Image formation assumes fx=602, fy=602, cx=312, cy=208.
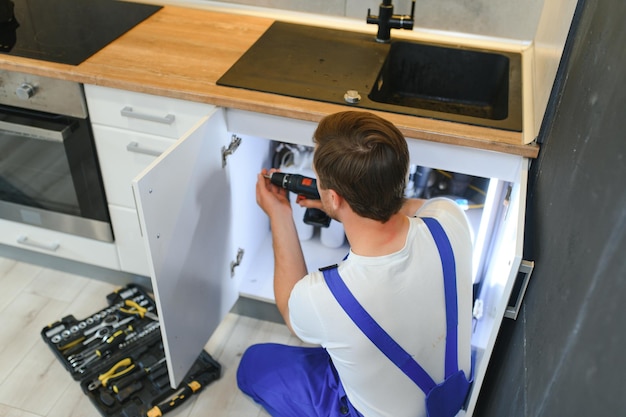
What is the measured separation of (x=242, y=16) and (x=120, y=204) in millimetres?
781

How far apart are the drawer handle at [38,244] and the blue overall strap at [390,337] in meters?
1.24

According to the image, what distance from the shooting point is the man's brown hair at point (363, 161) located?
45.9 inches

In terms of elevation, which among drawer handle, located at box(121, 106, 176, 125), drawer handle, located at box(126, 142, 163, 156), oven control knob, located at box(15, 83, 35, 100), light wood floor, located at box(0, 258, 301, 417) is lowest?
light wood floor, located at box(0, 258, 301, 417)

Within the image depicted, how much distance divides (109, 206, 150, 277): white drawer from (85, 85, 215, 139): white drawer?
32cm

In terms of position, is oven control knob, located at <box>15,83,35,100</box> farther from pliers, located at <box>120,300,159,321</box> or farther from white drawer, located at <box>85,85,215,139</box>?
pliers, located at <box>120,300,159,321</box>

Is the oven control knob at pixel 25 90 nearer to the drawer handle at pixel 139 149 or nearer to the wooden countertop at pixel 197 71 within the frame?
the wooden countertop at pixel 197 71

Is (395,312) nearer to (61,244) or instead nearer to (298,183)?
(298,183)

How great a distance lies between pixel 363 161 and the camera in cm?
116

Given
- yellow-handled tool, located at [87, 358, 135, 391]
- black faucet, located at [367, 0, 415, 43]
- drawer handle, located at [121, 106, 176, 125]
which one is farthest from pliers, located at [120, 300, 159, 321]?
black faucet, located at [367, 0, 415, 43]

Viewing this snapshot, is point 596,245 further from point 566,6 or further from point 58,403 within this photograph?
point 58,403

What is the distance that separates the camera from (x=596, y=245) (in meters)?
0.81

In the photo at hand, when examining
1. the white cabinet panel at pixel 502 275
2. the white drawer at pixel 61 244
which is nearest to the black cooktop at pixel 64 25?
the white drawer at pixel 61 244

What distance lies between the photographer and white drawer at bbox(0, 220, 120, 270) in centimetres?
208

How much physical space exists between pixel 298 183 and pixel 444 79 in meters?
0.77
